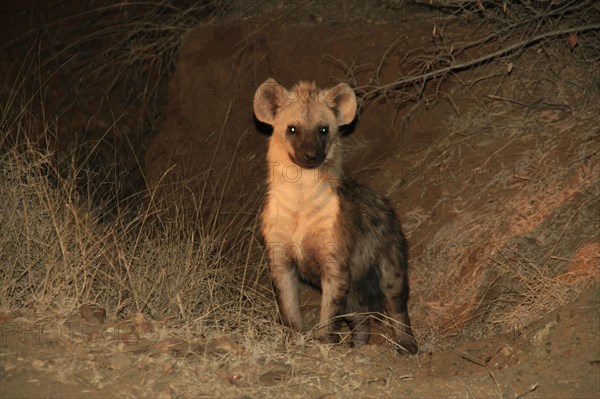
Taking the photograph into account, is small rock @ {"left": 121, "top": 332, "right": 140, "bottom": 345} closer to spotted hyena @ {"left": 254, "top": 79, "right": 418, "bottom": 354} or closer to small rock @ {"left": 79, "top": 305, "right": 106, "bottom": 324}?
small rock @ {"left": 79, "top": 305, "right": 106, "bottom": 324}

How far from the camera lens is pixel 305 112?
5105mm

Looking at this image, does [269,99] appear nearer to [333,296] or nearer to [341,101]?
[341,101]

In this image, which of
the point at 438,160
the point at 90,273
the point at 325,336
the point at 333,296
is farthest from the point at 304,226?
the point at 438,160

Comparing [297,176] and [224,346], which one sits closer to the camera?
[224,346]

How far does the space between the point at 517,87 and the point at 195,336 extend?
401cm

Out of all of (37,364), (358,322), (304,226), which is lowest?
(358,322)

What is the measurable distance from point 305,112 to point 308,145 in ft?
1.17

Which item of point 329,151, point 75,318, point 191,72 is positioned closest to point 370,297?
point 329,151

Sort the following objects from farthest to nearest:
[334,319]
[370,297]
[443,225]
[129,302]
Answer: [443,225] < [370,297] < [334,319] < [129,302]

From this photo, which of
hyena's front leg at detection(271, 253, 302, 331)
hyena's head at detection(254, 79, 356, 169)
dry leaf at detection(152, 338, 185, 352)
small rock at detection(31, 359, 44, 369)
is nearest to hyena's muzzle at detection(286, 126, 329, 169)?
hyena's head at detection(254, 79, 356, 169)

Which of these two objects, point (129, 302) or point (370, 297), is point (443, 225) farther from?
point (129, 302)

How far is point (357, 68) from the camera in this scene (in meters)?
6.89

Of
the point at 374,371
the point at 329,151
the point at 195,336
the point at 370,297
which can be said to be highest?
the point at 329,151

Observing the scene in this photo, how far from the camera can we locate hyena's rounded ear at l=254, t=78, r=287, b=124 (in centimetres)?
517
